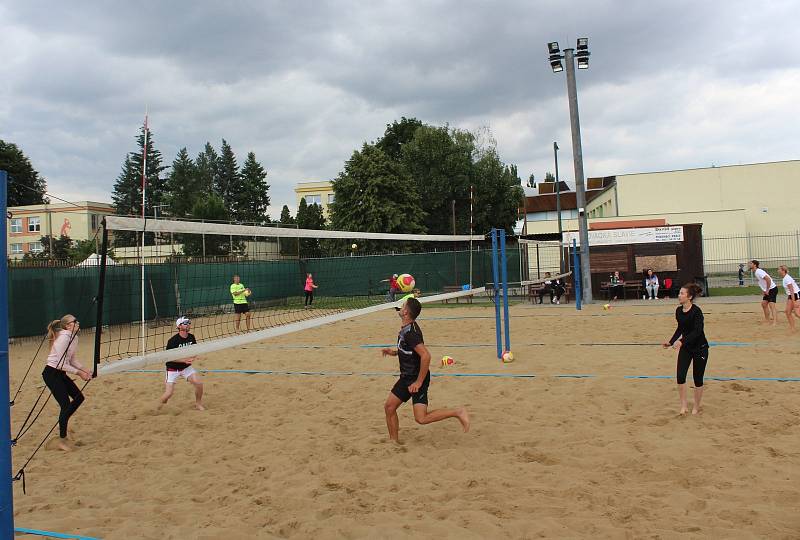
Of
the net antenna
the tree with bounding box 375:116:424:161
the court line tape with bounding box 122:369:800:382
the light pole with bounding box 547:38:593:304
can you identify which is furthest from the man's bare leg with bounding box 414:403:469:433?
the tree with bounding box 375:116:424:161

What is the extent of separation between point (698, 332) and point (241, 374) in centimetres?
640

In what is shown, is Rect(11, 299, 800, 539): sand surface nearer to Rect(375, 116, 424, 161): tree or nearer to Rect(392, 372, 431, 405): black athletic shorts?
Rect(392, 372, 431, 405): black athletic shorts

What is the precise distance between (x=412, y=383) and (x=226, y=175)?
64.9m

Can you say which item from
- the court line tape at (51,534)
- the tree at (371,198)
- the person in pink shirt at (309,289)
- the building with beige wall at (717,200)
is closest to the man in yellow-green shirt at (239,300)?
the person in pink shirt at (309,289)

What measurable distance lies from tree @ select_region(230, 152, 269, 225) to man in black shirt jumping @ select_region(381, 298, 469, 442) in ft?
184

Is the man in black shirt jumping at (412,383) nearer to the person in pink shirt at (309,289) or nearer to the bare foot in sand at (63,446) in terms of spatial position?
the bare foot in sand at (63,446)

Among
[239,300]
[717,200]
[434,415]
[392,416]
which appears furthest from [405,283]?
[717,200]

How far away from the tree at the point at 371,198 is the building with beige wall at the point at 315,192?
28.6m

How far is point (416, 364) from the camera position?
5.11 meters

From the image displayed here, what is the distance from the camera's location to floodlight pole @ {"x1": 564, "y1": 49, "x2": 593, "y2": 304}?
58.2 ft

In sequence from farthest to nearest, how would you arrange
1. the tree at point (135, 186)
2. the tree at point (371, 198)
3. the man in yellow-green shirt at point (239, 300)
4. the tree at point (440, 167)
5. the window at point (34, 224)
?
the tree at point (135, 186)
the window at point (34, 224)
the tree at point (440, 167)
the tree at point (371, 198)
the man in yellow-green shirt at point (239, 300)

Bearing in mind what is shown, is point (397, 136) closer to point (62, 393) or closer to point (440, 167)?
point (440, 167)

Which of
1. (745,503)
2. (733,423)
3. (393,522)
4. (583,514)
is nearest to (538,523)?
(583,514)

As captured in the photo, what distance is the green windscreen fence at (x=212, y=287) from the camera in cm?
1464
